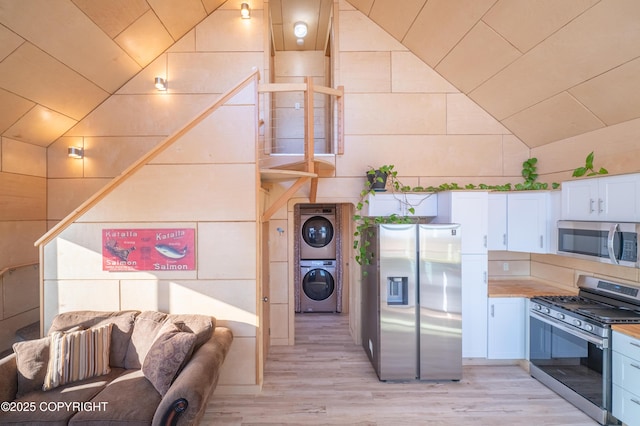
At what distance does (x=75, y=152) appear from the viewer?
364cm

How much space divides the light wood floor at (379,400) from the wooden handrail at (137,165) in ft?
7.32

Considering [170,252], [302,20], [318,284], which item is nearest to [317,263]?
[318,284]

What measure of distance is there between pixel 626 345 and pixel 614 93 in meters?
2.23

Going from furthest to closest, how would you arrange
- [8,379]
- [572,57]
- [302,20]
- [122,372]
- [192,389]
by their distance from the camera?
[302,20], [572,57], [122,372], [8,379], [192,389]

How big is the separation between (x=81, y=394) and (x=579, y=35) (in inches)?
194

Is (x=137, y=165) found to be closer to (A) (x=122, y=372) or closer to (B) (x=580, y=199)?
(A) (x=122, y=372)

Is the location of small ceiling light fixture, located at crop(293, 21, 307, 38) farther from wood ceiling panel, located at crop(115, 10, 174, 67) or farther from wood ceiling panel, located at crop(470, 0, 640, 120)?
wood ceiling panel, located at crop(470, 0, 640, 120)

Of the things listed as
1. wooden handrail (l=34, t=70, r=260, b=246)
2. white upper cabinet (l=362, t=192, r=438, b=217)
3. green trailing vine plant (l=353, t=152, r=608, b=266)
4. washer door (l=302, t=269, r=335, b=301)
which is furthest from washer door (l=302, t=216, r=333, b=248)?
wooden handrail (l=34, t=70, r=260, b=246)

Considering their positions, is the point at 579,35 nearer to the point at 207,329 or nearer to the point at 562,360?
the point at 562,360

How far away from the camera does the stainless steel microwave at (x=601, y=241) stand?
2343 mm

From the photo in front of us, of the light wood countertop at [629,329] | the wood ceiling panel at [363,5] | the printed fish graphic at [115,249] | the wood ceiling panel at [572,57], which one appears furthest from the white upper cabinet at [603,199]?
the printed fish graphic at [115,249]

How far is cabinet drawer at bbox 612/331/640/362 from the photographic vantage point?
84.4 inches

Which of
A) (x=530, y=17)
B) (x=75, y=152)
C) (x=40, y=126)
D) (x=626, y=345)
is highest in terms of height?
(x=530, y=17)

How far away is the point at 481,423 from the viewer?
97.2 inches
